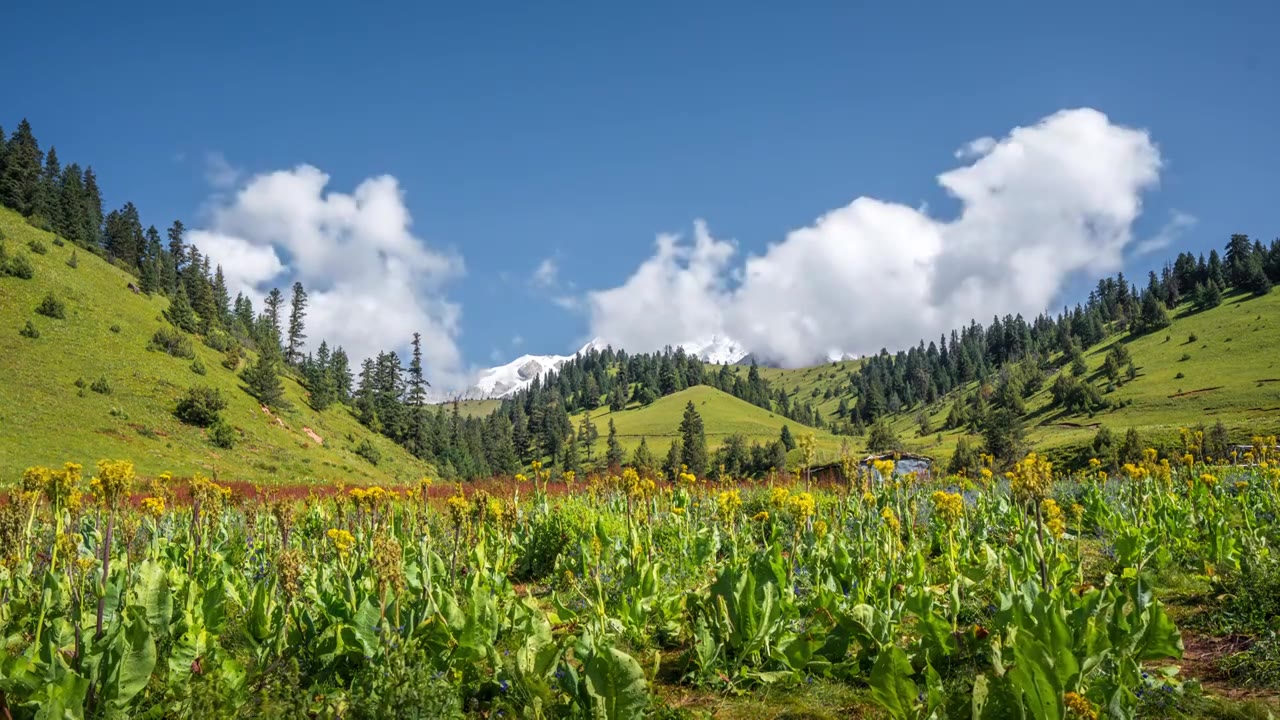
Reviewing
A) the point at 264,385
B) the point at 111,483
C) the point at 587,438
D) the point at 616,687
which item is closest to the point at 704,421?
the point at 587,438

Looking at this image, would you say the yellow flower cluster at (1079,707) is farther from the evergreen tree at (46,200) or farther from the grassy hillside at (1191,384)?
the evergreen tree at (46,200)

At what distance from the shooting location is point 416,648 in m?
4.18

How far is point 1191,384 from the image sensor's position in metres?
89.7

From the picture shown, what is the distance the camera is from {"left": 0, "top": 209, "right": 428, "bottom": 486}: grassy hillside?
39.9 metres

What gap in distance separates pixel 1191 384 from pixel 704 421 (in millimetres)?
100520

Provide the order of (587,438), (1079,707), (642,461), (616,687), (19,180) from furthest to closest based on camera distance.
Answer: (587,438), (19,180), (642,461), (616,687), (1079,707)

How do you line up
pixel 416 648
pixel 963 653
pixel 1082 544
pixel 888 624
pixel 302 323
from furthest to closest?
pixel 302 323, pixel 1082 544, pixel 963 653, pixel 888 624, pixel 416 648

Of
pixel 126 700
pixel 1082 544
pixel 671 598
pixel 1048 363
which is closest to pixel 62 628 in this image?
pixel 126 700

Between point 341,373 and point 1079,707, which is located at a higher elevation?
point 341,373

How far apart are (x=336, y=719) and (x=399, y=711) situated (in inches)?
18.3

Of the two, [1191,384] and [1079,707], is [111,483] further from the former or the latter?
[1191,384]

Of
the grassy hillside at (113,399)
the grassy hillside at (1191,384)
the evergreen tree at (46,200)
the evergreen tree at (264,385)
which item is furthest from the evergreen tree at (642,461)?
the evergreen tree at (46,200)

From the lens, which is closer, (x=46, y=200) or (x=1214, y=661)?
(x=1214, y=661)

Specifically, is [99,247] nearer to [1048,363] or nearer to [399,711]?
[399,711]
